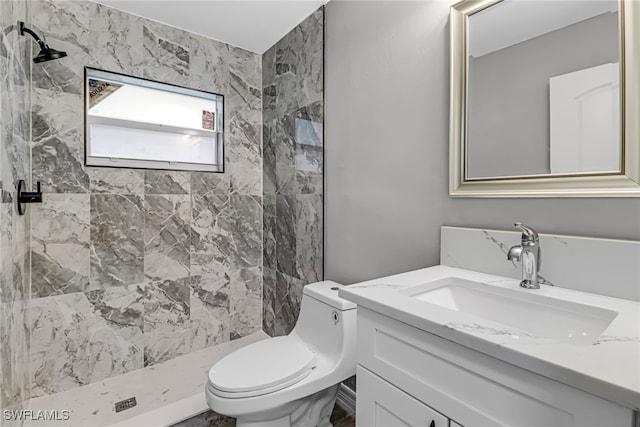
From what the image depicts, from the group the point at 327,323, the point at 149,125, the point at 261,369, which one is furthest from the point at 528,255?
the point at 149,125

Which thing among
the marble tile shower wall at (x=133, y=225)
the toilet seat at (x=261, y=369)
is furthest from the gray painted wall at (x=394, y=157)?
the marble tile shower wall at (x=133, y=225)

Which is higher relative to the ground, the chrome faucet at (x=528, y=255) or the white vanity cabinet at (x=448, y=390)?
the chrome faucet at (x=528, y=255)

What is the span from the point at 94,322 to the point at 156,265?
46 cm

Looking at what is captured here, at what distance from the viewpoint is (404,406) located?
0.78 metres

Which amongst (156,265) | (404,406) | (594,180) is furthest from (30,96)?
(594,180)

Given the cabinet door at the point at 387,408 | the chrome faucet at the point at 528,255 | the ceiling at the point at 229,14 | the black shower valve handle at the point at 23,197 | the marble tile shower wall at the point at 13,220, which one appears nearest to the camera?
the cabinet door at the point at 387,408

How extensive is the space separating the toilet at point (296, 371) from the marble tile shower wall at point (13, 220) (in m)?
0.76

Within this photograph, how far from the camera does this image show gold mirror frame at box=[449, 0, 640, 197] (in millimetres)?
851

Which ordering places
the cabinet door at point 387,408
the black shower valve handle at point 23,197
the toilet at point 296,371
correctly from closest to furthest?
1. the cabinet door at point 387,408
2. the toilet at point 296,371
3. the black shower valve handle at point 23,197

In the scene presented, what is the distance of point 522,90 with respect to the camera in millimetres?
1073

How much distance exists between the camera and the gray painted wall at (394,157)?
113 centimetres

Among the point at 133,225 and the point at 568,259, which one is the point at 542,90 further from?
the point at 133,225

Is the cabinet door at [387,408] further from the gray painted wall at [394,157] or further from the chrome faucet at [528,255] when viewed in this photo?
the gray painted wall at [394,157]

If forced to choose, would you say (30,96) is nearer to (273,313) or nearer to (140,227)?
(140,227)
